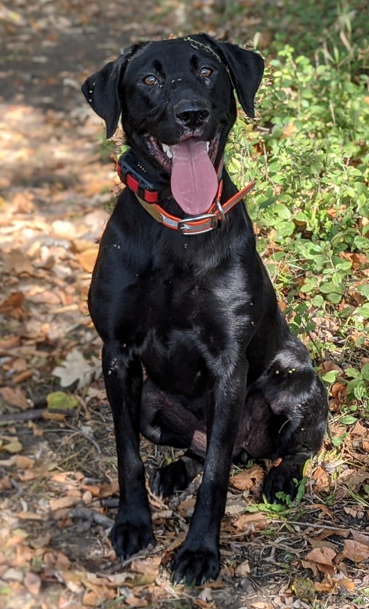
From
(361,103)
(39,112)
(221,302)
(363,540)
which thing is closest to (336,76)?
(361,103)

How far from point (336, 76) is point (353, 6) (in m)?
2.46

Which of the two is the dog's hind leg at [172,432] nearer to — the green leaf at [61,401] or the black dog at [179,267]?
the black dog at [179,267]

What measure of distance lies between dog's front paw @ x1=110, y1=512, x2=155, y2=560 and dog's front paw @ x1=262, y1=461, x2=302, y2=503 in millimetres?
547

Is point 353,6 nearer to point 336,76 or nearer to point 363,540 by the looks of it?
point 336,76

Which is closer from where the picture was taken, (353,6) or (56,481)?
(56,481)

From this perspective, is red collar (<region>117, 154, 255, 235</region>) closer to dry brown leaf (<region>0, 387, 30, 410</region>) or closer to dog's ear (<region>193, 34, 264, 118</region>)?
dog's ear (<region>193, 34, 264, 118</region>)

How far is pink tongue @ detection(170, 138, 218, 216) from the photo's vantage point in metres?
3.31

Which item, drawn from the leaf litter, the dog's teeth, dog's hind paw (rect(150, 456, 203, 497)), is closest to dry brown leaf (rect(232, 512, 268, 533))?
the leaf litter

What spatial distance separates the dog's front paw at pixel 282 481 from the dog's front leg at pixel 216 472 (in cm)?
37

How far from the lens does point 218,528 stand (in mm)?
3539

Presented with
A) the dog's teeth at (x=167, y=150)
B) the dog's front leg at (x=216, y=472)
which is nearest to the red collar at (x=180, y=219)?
the dog's teeth at (x=167, y=150)

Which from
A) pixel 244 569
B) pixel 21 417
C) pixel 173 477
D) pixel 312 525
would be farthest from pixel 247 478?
pixel 21 417

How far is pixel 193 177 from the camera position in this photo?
3.31 m

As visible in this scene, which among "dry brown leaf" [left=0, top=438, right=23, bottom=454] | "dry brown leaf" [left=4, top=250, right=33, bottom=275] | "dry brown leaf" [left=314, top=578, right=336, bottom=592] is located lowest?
"dry brown leaf" [left=4, top=250, right=33, bottom=275]
